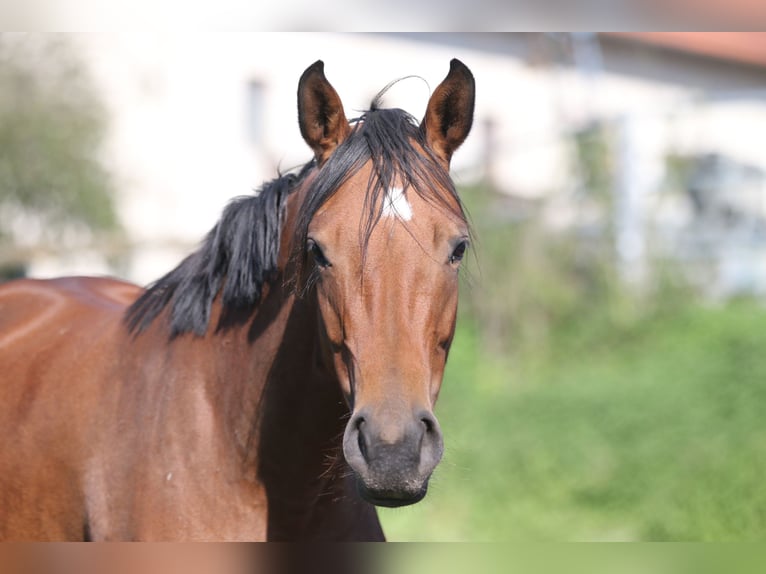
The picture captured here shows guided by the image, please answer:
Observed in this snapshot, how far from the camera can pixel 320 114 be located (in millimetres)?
3008

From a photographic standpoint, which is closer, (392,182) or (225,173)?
(392,182)

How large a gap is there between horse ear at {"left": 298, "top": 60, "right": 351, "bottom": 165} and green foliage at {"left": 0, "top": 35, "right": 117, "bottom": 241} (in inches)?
374

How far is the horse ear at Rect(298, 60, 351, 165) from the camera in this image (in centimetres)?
293

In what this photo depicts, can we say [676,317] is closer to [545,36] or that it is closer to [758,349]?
[758,349]

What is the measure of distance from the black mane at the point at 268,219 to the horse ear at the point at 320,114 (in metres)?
0.08

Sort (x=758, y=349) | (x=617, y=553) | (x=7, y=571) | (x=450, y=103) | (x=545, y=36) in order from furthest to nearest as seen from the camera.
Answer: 1. (x=545, y=36)
2. (x=758, y=349)
3. (x=450, y=103)
4. (x=7, y=571)
5. (x=617, y=553)

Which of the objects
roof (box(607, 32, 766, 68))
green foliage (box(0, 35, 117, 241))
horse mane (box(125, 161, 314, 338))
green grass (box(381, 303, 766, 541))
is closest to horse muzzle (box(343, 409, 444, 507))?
horse mane (box(125, 161, 314, 338))

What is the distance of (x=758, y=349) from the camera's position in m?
8.39

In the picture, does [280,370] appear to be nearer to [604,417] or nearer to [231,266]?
[231,266]

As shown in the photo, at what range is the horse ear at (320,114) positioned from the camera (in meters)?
2.93

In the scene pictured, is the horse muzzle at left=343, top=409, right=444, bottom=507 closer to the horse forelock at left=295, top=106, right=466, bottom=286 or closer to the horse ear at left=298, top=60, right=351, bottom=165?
the horse forelock at left=295, top=106, right=466, bottom=286

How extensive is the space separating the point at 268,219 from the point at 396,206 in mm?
626

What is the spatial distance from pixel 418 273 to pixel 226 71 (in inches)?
622

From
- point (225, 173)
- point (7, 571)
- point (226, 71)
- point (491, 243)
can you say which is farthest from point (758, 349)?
point (226, 71)
